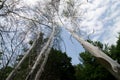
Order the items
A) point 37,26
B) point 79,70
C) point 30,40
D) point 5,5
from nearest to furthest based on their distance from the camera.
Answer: point 5,5 → point 37,26 → point 30,40 → point 79,70

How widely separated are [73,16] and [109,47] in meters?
10.9

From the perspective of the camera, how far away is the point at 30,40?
14.5 meters

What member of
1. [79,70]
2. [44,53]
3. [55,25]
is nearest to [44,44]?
[44,53]

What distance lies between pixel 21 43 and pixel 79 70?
1208cm

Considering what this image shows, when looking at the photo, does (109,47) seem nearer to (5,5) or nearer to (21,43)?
(21,43)

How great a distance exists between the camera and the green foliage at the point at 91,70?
2252cm

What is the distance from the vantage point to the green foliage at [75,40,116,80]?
2252 cm

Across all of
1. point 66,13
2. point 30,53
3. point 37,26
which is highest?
point 66,13

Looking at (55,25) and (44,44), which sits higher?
(55,25)

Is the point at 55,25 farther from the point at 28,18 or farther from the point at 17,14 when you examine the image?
the point at 17,14

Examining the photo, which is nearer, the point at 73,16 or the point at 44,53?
the point at 44,53

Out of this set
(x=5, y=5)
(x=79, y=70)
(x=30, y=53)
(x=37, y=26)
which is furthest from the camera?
(x=79, y=70)

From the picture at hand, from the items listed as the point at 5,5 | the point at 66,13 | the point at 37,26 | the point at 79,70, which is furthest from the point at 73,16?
the point at 79,70

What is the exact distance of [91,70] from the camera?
23.6 meters
